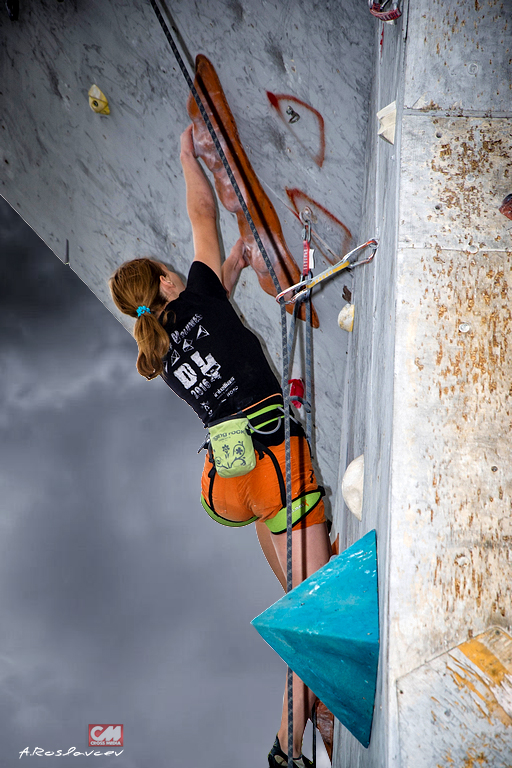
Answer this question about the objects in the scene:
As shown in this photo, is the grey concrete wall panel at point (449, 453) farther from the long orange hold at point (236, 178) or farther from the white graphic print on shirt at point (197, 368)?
the long orange hold at point (236, 178)

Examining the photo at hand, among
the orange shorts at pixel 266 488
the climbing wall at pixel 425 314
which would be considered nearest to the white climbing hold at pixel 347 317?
the climbing wall at pixel 425 314

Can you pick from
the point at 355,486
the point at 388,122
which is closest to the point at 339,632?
the point at 355,486

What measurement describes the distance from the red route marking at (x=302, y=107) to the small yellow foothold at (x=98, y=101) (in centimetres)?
72

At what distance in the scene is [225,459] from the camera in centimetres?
149

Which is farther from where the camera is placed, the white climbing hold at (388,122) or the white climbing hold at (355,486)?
the white climbing hold at (355,486)

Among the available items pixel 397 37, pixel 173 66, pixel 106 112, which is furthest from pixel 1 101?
pixel 397 37

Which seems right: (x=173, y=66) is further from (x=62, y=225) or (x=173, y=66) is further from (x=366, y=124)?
(x=62, y=225)

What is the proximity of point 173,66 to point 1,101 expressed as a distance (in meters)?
0.90

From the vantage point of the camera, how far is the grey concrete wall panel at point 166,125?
1.36 m

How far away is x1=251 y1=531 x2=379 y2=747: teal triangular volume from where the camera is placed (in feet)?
2.56

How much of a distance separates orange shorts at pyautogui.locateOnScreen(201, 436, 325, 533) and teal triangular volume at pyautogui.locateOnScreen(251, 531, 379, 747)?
64cm

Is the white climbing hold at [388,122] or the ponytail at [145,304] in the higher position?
the white climbing hold at [388,122]

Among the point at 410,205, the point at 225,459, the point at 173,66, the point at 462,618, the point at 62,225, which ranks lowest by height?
the point at 462,618

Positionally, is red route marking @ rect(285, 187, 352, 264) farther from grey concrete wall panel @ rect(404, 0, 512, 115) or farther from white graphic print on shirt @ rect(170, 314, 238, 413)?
grey concrete wall panel @ rect(404, 0, 512, 115)
